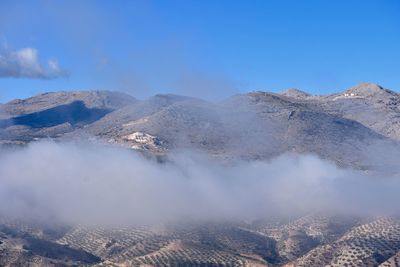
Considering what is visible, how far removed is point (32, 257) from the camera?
106m

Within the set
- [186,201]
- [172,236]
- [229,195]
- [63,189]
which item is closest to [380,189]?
[229,195]

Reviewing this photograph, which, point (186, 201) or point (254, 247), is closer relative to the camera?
point (254, 247)

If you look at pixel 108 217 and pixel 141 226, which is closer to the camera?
pixel 141 226

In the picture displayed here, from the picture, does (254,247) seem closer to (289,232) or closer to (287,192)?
(289,232)

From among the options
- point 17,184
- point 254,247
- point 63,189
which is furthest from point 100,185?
point 254,247

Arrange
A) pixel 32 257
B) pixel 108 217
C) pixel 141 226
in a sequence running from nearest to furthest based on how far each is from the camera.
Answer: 1. pixel 32 257
2. pixel 141 226
3. pixel 108 217

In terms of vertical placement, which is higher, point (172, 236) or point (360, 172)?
point (360, 172)

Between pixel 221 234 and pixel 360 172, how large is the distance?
85248mm

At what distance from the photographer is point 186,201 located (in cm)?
15750

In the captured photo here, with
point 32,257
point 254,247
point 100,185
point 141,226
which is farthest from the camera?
point 100,185

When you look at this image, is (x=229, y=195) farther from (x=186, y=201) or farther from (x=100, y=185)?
(x=100, y=185)

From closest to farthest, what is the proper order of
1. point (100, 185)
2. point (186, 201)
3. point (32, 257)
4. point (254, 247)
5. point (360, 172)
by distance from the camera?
point (32, 257) < point (254, 247) < point (186, 201) < point (100, 185) < point (360, 172)

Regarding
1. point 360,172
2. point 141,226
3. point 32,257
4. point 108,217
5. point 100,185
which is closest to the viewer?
point 32,257

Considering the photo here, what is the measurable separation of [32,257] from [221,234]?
3850cm
